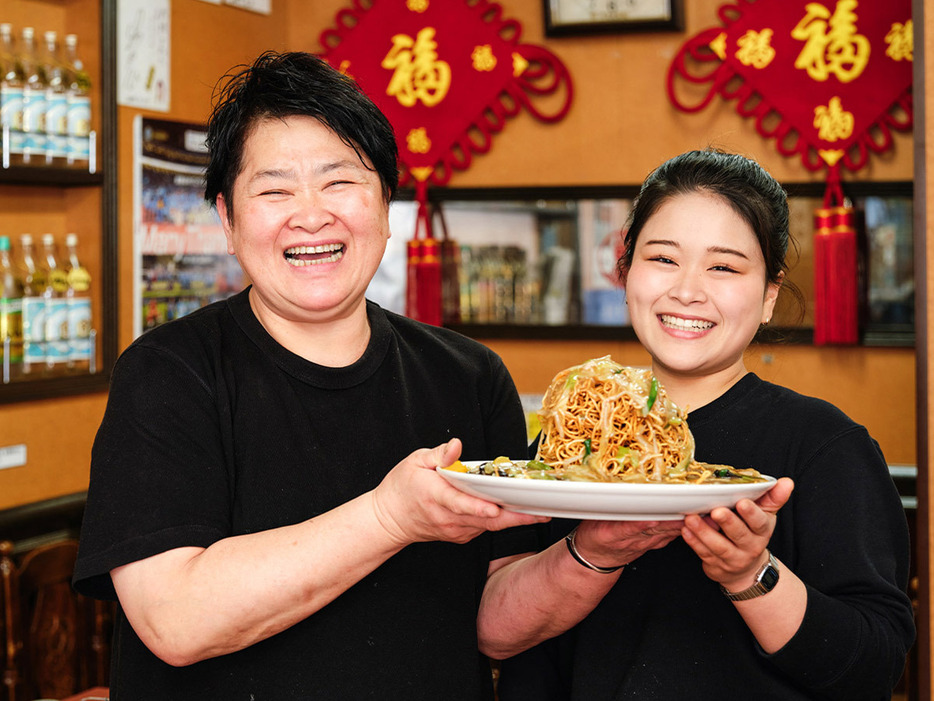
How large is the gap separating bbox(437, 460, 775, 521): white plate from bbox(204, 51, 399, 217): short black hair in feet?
1.77

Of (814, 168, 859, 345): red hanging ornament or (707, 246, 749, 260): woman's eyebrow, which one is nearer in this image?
(707, 246, 749, 260): woman's eyebrow

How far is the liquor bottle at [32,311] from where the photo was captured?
2846 millimetres

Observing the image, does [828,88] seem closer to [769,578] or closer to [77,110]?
[77,110]

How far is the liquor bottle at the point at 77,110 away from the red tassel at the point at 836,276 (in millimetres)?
2424

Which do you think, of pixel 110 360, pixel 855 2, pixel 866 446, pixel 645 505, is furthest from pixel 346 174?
pixel 855 2

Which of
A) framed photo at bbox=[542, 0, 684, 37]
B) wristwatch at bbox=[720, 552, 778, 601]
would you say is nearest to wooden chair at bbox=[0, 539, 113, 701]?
wristwatch at bbox=[720, 552, 778, 601]

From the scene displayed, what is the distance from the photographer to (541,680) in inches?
57.4

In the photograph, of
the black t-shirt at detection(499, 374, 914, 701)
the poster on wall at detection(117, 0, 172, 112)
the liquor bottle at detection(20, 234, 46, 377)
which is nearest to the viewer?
the black t-shirt at detection(499, 374, 914, 701)

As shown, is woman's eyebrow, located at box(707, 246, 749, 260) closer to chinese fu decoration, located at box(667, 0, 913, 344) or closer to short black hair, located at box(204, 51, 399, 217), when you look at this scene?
short black hair, located at box(204, 51, 399, 217)

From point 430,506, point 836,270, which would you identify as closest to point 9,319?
point 430,506

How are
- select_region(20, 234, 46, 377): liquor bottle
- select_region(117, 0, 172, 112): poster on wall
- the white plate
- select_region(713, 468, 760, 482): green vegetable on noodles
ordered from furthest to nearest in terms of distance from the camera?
select_region(117, 0, 172, 112): poster on wall < select_region(20, 234, 46, 377): liquor bottle < select_region(713, 468, 760, 482): green vegetable on noodles < the white plate

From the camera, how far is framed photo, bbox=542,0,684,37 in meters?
3.56

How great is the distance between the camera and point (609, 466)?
3.78ft

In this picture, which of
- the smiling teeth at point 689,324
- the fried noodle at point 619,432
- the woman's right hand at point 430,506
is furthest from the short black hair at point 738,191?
the woman's right hand at point 430,506
